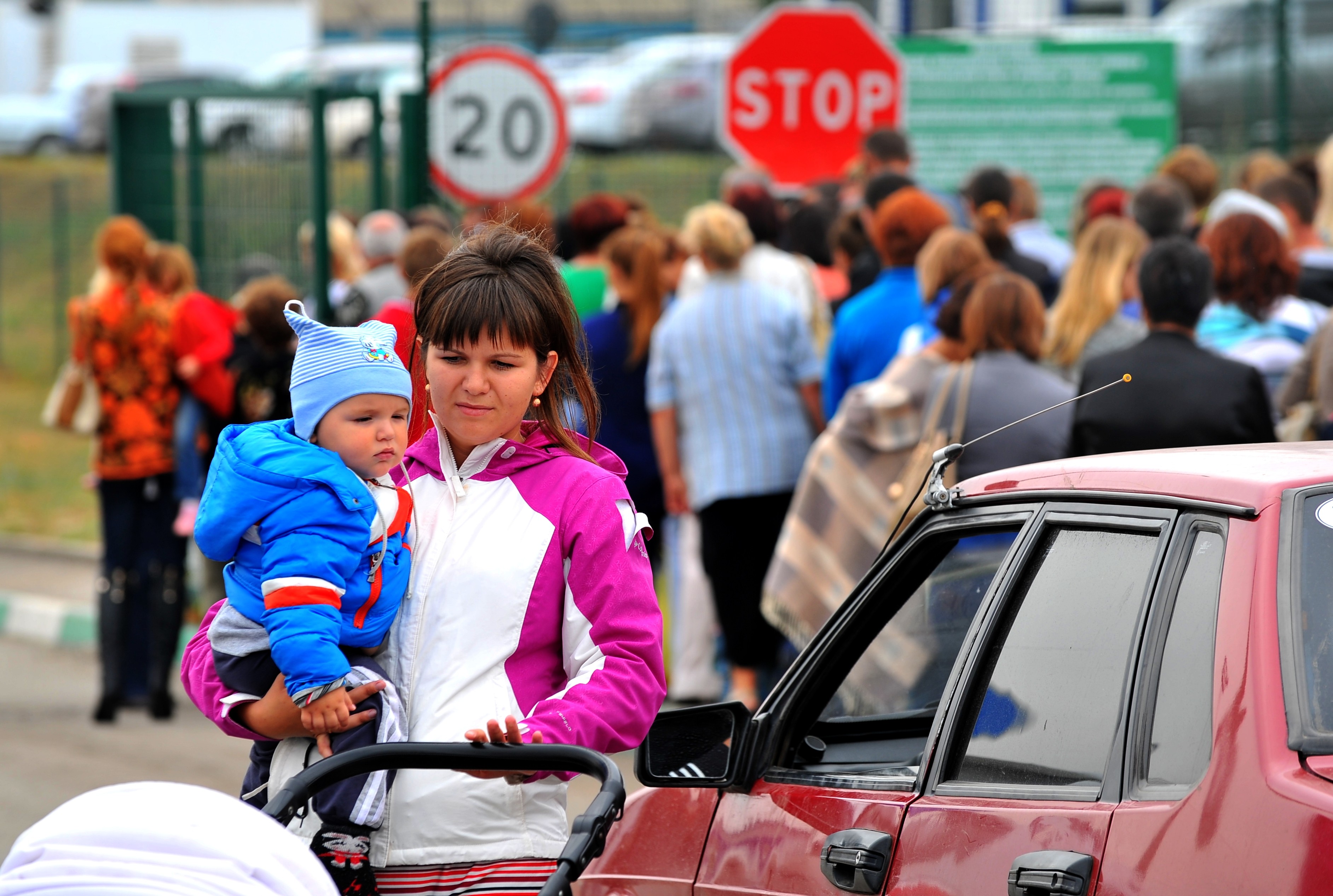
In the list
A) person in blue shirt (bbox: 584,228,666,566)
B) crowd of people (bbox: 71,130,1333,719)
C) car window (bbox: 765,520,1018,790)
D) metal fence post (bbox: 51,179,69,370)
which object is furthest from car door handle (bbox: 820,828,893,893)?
metal fence post (bbox: 51,179,69,370)

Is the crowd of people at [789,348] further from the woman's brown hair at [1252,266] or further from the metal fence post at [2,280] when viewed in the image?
the metal fence post at [2,280]

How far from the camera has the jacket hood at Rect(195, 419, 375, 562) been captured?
2594 millimetres

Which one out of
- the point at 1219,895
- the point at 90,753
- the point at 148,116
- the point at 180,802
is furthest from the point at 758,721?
the point at 148,116

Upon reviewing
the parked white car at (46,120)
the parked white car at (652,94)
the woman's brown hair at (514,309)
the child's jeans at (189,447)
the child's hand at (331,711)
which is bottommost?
the child's jeans at (189,447)

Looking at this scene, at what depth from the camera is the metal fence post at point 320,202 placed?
910cm

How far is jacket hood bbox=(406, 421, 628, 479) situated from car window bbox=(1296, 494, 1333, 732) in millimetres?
1063

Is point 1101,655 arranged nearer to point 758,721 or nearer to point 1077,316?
point 758,721

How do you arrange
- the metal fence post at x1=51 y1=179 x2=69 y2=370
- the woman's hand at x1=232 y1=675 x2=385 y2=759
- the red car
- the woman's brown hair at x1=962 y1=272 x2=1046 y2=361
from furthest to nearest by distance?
the metal fence post at x1=51 y1=179 x2=69 y2=370, the woman's brown hair at x1=962 y1=272 x2=1046 y2=361, the woman's hand at x1=232 y1=675 x2=385 y2=759, the red car

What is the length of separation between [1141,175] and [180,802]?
1075 centimetres

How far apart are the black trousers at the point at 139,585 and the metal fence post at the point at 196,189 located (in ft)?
12.0

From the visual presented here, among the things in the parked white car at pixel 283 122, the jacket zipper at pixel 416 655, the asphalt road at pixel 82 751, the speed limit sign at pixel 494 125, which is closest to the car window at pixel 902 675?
the jacket zipper at pixel 416 655

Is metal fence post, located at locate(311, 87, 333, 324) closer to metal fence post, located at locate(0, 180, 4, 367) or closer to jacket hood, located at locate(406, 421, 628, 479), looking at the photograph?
jacket hood, located at locate(406, 421, 628, 479)

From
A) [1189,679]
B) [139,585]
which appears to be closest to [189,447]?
[139,585]

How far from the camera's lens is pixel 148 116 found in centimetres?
1138
